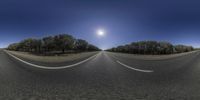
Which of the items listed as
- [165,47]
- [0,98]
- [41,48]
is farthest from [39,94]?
[165,47]

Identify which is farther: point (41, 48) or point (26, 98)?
point (41, 48)

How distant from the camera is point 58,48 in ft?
70.6

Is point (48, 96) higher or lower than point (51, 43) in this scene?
lower

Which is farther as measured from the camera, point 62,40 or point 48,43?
point 48,43

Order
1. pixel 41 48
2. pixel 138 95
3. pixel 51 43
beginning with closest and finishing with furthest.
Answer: pixel 138 95, pixel 51 43, pixel 41 48

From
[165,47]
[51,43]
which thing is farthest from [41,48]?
[165,47]

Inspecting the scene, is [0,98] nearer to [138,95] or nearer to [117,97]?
[117,97]

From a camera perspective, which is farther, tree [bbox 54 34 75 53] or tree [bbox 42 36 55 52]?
tree [bbox 42 36 55 52]

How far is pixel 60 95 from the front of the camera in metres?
2.88

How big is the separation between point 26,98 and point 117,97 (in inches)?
69.6

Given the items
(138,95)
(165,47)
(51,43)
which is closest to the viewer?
(138,95)

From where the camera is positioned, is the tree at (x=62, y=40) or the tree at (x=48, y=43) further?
the tree at (x=48, y=43)

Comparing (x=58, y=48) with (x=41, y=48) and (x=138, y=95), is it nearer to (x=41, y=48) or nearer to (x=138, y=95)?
(x=41, y=48)

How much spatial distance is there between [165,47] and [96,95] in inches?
2785
